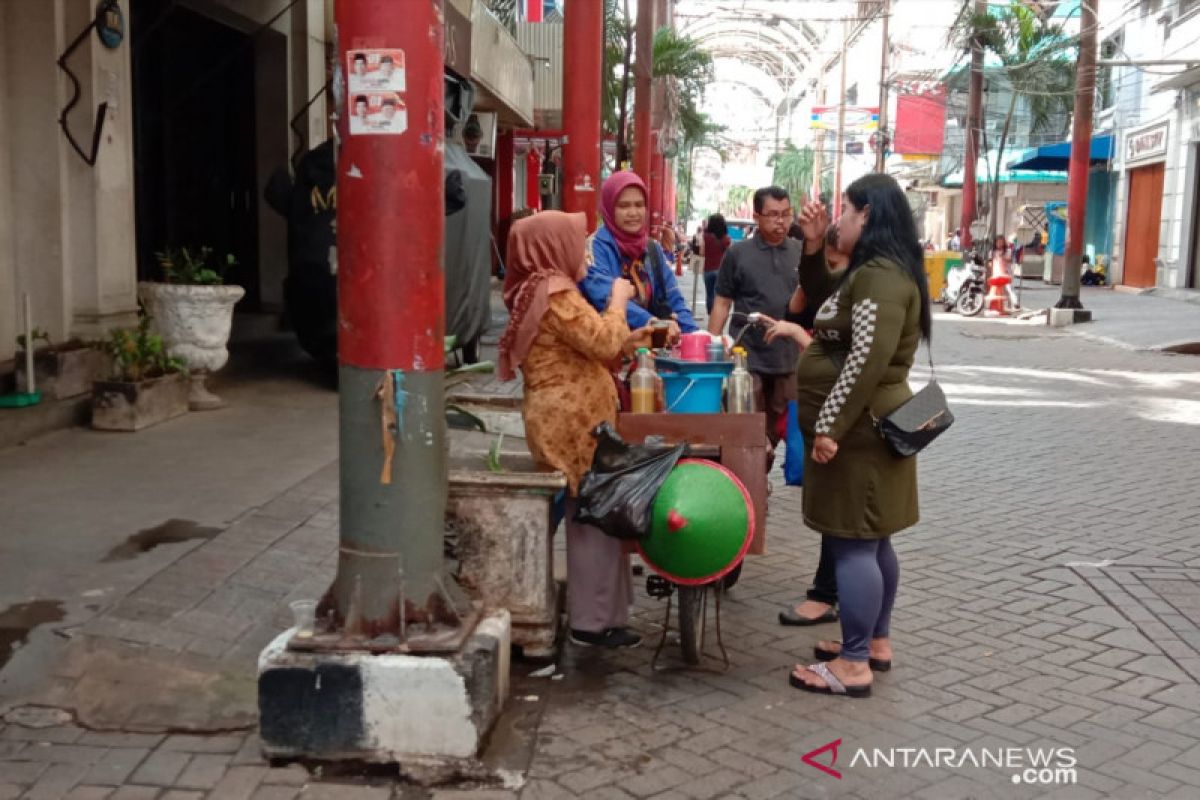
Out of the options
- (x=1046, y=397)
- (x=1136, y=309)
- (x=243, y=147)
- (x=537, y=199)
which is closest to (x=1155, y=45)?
(x=1136, y=309)

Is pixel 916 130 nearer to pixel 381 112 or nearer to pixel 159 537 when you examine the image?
pixel 159 537

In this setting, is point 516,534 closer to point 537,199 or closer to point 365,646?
point 365,646

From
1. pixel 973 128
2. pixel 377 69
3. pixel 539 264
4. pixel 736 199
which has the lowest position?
pixel 539 264

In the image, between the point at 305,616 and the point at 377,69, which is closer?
the point at 377,69

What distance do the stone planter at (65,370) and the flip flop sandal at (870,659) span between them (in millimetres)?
5251

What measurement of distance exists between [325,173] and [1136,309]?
18589mm

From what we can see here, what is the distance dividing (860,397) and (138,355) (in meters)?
5.49

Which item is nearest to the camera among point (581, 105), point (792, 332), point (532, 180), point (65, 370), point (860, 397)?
point (860, 397)

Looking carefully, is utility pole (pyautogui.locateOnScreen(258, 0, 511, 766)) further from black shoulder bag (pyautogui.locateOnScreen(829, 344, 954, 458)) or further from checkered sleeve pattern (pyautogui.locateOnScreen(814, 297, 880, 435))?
black shoulder bag (pyautogui.locateOnScreen(829, 344, 954, 458))

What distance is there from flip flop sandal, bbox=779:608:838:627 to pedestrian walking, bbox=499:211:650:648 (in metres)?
0.76

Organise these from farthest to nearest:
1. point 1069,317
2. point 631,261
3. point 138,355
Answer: point 1069,317 → point 138,355 → point 631,261

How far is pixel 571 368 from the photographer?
443 centimetres

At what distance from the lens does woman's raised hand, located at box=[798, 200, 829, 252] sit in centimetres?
519

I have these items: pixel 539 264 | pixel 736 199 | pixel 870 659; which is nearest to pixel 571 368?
pixel 539 264
